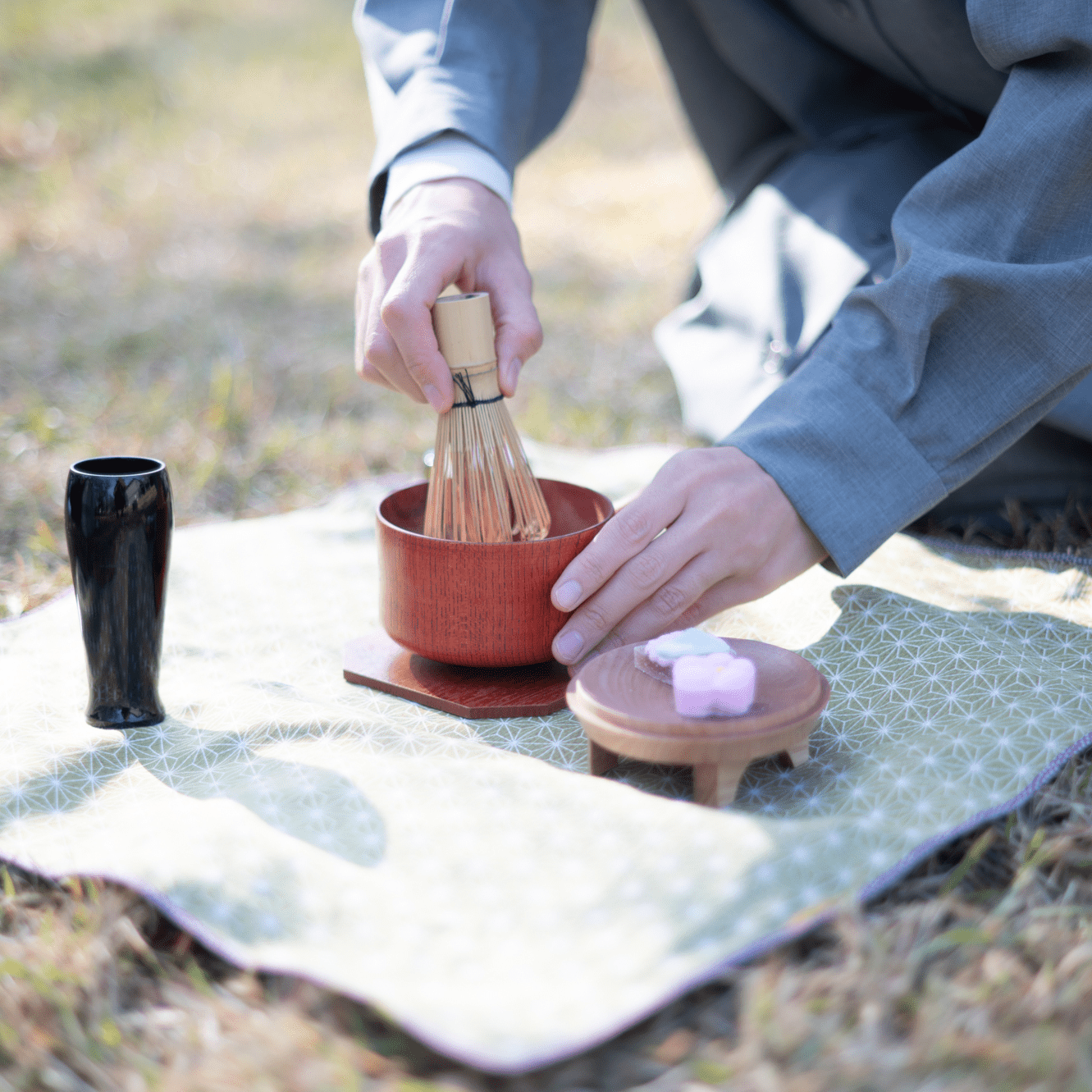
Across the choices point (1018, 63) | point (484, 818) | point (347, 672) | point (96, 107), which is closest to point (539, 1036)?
point (484, 818)

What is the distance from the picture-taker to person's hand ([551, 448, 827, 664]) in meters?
0.92

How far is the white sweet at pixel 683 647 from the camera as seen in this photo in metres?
0.83

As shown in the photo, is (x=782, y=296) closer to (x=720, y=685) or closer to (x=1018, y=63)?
(x=1018, y=63)

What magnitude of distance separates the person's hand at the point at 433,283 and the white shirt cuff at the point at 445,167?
0.02 meters

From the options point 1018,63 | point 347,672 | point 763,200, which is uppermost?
point 1018,63

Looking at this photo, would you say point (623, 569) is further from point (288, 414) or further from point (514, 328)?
point (288, 414)

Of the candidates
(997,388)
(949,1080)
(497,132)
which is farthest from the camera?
(497,132)

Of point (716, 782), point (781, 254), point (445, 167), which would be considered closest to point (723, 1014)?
point (716, 782)

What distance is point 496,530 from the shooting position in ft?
3.32

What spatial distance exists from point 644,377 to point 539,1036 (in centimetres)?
166

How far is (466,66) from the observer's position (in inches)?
53.5

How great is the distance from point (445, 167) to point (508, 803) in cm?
74

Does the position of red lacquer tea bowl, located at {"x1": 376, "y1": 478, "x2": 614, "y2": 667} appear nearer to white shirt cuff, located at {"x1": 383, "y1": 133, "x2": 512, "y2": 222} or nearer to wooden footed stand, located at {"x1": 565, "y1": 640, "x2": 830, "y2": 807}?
wooden footed stand, located at {"x1": 565, "y1": 640, "x2": 830, "y2": 807}

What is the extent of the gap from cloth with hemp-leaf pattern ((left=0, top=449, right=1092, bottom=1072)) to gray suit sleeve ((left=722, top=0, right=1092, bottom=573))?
0.51 ft
